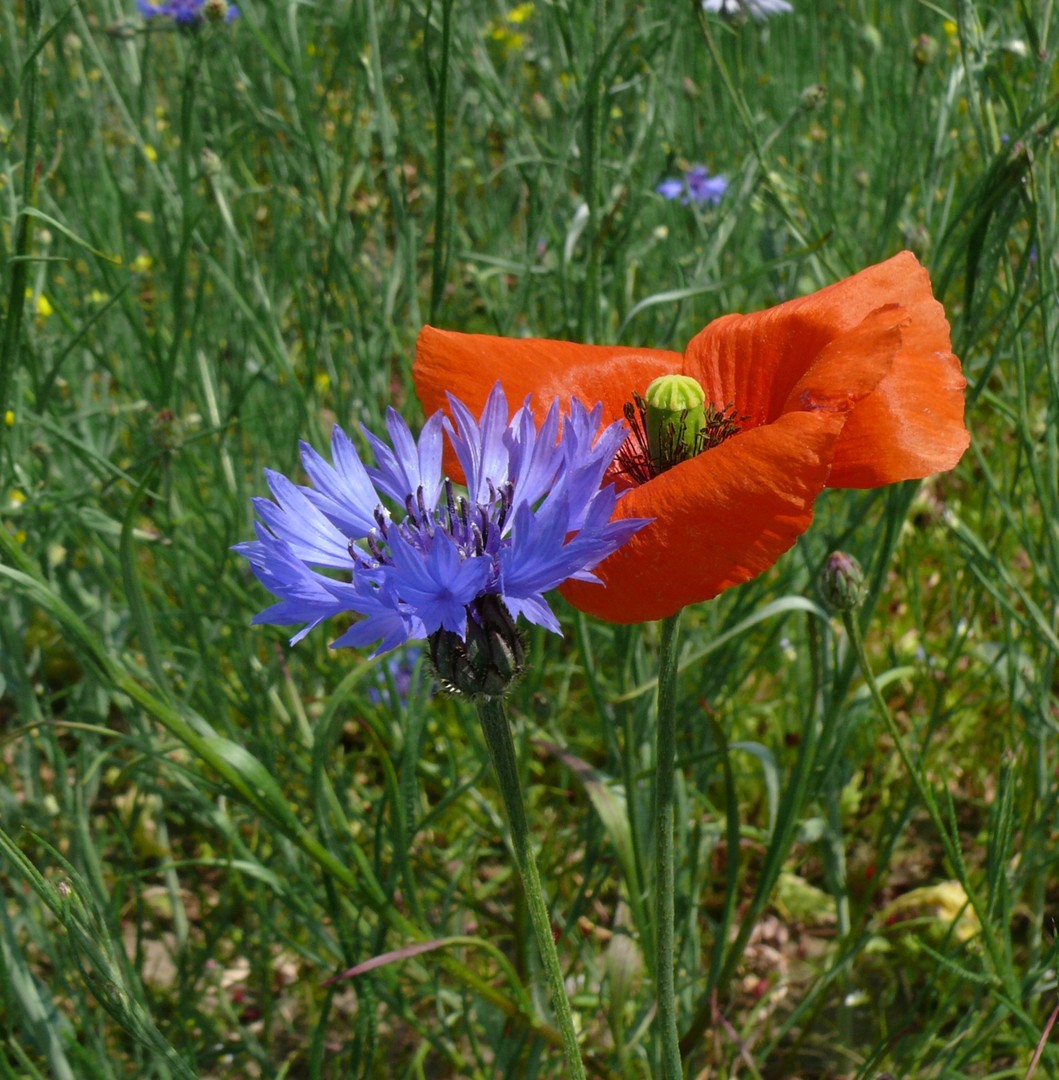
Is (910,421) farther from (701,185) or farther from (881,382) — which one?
Result: (701,185)

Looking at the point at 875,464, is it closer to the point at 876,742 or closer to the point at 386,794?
the point at 386,794

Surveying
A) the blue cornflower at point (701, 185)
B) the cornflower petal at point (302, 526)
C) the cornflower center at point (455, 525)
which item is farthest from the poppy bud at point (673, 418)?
the blue cornflower at point (701, 185)

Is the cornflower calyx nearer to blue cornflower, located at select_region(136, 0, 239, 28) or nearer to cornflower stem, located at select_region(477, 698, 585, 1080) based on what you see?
cornflower stem, located at select_region(477, 698, 585, 1080)

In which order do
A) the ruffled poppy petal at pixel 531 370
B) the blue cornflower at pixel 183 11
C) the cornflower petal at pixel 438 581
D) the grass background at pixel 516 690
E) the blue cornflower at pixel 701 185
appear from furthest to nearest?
the blue cornflower at pixel 701 185
the blue cornflower at pixel 183 11
the grass background at pixel 516 690
the ruffled poppy petal at pixel 531 370
the cornflower petal at pixel 438 581

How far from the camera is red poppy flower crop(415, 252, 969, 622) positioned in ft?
2.06

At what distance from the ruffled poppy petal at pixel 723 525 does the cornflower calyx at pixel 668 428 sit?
7 centimetres

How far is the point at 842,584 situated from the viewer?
0.90 metres

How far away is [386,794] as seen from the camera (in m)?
1.07

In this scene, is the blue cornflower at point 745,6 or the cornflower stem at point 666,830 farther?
the blue cornflower at point 745,6

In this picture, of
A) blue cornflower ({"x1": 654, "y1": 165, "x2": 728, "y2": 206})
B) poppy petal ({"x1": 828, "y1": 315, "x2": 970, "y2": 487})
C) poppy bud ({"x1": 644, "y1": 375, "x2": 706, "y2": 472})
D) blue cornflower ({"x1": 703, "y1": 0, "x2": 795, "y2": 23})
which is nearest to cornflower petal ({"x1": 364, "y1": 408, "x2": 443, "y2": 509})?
poppy bud ({"x1": 644, "y1": 375, "x2": 706, "y2": 472})

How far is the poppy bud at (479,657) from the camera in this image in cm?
58

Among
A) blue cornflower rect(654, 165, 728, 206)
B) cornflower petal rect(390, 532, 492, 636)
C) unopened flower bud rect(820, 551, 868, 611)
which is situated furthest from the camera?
blue cornflower rect(654, 165, 728, 206)

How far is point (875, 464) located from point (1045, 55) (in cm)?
49

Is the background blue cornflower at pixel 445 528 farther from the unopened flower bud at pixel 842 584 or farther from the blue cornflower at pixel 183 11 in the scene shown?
the blue cornflower at pixel 183 11
